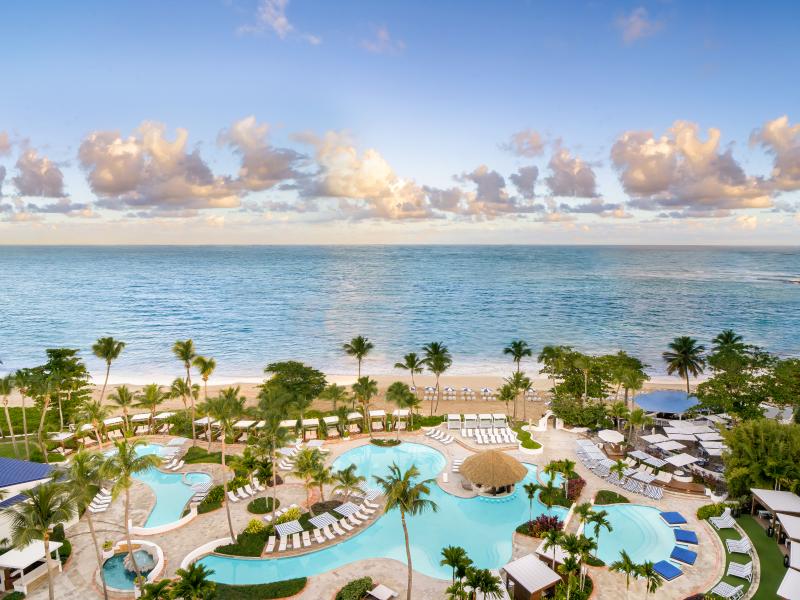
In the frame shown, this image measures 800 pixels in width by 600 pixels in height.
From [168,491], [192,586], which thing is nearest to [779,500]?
[192,586]

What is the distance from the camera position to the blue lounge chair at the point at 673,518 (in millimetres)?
26686

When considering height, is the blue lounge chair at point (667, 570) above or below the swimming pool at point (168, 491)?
above

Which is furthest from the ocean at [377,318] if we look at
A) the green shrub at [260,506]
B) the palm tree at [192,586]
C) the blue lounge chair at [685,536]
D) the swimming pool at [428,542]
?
the palm tree at [192,586]

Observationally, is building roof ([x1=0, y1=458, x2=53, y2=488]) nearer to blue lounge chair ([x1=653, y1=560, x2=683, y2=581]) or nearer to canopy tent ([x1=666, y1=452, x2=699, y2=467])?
blue lounge chair ([x1=653, y1=560, x2=683, y2=581])

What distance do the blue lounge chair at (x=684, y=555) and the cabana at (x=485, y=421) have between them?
21019 mm

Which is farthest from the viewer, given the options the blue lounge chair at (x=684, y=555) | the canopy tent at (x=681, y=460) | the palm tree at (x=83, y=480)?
the canopy tent at (x=681, y=460)

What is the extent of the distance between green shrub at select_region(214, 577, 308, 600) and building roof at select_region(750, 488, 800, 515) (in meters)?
25.3

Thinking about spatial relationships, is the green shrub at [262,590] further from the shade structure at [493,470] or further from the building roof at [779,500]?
the building roof at [779,500]

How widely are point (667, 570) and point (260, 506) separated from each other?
916 inches

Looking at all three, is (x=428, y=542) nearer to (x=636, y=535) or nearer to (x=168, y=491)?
(x=636, y=535)

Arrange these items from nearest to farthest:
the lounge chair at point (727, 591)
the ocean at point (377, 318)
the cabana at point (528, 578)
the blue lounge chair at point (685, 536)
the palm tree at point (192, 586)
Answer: the palm tree at point (192, 586) < the lounge chair at point (727, 591) < the cabana at point (528, 578) < the blue lounge chair at point (685, 536) < the ocean at point (377, 318)

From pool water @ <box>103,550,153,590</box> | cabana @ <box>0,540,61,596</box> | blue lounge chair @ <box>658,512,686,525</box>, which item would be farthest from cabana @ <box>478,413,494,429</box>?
cabana @ <box>0,540,61,596</box>

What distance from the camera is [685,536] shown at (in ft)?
82.0

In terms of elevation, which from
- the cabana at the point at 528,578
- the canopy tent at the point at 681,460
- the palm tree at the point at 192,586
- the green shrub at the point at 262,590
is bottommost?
the canopy tent at the point at 681,460
